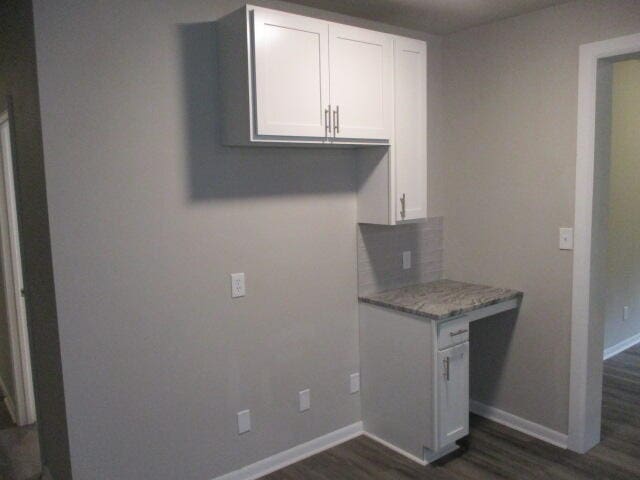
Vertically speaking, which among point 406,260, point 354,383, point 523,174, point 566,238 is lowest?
point 354,383

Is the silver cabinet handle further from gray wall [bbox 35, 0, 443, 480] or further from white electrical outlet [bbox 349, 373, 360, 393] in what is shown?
white electrical outlet [bbox 349, 373, 360, 393]

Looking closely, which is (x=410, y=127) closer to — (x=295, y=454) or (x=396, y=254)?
(x=396, y=254)

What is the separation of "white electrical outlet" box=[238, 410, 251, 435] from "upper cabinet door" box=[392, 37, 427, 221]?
1320 millimetres

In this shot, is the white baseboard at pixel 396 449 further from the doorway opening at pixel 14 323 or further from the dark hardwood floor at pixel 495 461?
the doorway opening at pixel 14 323

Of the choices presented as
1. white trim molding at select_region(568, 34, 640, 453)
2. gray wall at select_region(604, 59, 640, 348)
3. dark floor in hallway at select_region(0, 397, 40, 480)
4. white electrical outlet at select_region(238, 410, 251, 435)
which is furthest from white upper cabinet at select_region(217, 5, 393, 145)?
gray wall at select_region(604, 59, 640, 348)

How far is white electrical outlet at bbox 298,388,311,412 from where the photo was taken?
2953 millimetres

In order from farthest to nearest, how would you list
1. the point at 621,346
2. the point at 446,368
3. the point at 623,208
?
the point at 621,346 < the point at 623,208 < the point at 446,368

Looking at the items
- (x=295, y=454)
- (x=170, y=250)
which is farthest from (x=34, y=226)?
(x=295, y=454)

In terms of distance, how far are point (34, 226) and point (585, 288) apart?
9.16 ft

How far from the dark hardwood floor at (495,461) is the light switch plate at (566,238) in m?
1.15

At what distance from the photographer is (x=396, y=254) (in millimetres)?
3324

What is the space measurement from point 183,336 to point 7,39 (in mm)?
1652

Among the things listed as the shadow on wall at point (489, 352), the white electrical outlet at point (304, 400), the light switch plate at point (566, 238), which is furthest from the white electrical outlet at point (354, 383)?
the light switch plate at point (566, 238)

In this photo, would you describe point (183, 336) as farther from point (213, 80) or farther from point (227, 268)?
point (213, 80)
